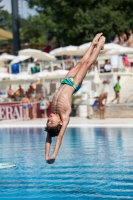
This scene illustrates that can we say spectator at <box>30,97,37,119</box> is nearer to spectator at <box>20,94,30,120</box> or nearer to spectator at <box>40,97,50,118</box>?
spectator at <box>20,94,30,120</box>

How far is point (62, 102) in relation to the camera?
9.48 meters

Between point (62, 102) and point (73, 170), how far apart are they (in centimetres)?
222

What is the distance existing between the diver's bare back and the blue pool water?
1242 millimetres

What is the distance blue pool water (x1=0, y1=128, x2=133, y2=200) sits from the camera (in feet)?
30.0

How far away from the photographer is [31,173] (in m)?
11.1

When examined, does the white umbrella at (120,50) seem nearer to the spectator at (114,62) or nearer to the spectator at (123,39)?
the spectator at (114,62)

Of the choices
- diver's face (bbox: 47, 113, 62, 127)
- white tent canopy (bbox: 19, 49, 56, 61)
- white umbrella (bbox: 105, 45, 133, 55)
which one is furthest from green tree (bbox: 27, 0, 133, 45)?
diver's face (bbox: 47, 113, 62, 127)

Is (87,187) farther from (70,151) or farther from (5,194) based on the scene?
(70,151)

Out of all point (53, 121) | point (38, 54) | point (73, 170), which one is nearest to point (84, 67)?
point (53, 121)

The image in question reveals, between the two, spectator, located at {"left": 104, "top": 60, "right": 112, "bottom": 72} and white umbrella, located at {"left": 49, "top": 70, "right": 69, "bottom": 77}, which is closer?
white umbrella, located at {"left": 49, "top": 70, "right": 69, "bottom": 77}

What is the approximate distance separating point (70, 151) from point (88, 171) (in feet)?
11.7

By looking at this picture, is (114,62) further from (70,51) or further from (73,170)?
(73,170)

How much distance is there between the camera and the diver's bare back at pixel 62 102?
9.40m

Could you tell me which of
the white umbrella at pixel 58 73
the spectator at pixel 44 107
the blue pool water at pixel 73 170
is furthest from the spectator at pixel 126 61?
the blue pool water at pixel 73 170
